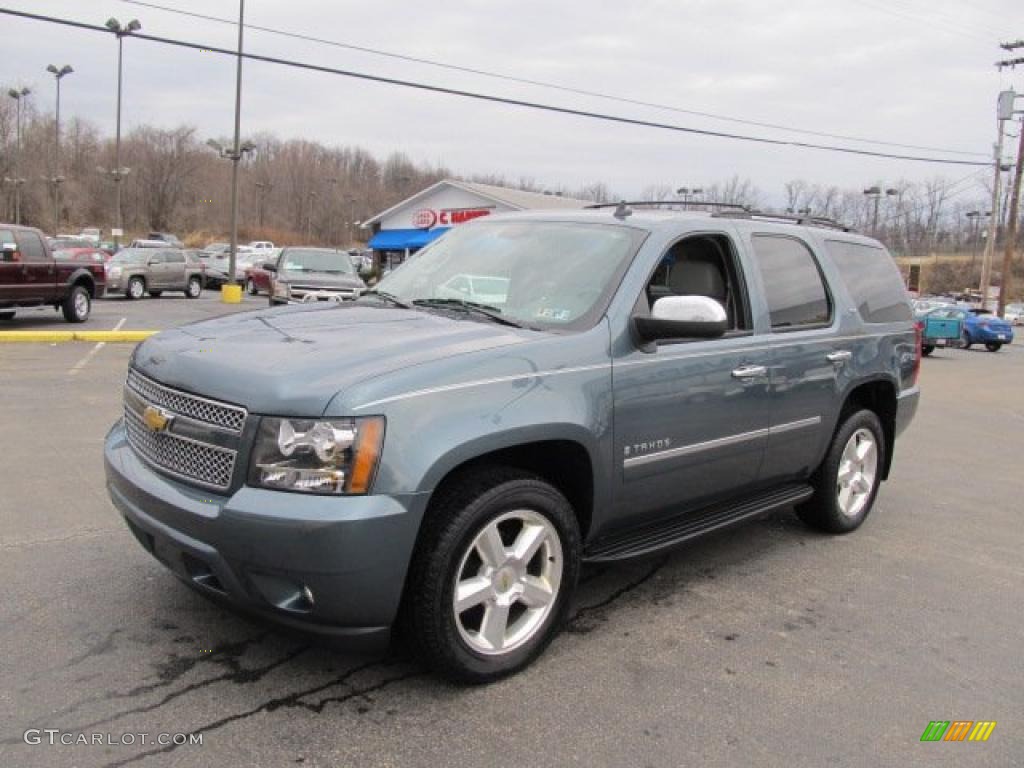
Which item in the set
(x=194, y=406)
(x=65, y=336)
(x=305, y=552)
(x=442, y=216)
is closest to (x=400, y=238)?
(x=442, y=216)

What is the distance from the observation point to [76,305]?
16672 millimetres

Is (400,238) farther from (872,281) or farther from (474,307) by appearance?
(474,307)

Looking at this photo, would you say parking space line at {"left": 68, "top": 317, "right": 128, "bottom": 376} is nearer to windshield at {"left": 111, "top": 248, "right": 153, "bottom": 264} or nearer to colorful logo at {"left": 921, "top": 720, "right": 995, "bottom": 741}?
colorful logo at {"left": 921, "top": 720, "right": 995, "bottom": 741}

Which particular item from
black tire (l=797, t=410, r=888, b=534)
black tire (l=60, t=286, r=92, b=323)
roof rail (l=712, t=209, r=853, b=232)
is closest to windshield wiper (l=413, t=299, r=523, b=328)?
roof rail (l=712, t=209, r=853, b=232)

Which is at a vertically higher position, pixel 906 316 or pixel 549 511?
Answer: pixel 906 316

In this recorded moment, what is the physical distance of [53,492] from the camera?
215 inches

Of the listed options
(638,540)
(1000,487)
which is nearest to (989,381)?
(1000,487)

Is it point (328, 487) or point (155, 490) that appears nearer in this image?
point (328, 487)

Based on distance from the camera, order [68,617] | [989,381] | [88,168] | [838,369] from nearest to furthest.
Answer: [68,617]
[838,369]
[989,381]
[88,168]

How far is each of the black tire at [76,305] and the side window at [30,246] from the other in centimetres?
106

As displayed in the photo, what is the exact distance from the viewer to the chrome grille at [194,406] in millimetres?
2932

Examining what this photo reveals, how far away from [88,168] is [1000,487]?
3930 inches

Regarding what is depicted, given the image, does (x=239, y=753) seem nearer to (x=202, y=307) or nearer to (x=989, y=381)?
(x=989, y=381)

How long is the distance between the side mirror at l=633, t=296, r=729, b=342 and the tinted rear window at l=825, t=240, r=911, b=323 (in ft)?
6.80
